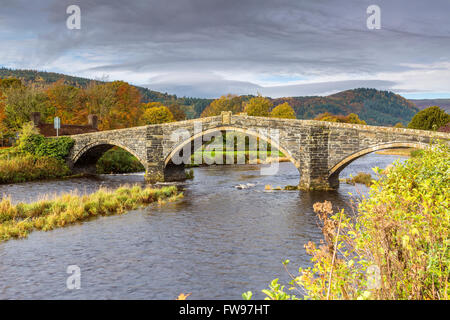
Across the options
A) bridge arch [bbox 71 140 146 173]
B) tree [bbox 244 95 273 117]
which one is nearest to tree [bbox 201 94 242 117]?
tree [bbox 244 95 273 117]

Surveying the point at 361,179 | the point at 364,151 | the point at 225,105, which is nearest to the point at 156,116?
the point at 225,105

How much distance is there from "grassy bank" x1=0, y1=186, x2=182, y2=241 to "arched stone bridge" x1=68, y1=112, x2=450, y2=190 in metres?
9.79

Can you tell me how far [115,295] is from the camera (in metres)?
11.9

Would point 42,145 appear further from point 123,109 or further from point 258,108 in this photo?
point 258,108

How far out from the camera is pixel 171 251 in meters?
16.3

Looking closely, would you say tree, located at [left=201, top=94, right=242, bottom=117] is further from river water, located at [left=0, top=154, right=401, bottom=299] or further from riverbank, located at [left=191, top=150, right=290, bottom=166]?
river water, located at [left=0, top=154, right=401, bottom=299]

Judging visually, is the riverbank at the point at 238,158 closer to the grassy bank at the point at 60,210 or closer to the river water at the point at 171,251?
the grassy bank at the point at 60,210

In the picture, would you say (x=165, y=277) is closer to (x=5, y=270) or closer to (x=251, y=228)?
(x=5, y=270)

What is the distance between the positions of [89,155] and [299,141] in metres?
24.3

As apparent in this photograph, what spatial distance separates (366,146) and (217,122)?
12.1 m

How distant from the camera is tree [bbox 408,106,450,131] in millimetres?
58203
